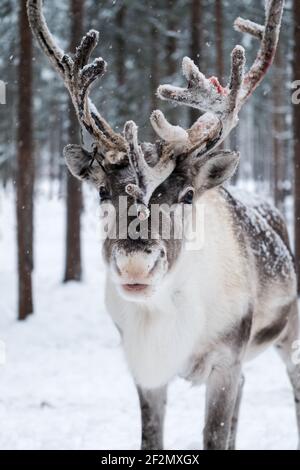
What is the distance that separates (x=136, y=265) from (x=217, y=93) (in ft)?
4.80

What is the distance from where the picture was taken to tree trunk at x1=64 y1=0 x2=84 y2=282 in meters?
11.3

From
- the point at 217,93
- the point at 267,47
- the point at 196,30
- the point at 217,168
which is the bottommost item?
the point at 217,168

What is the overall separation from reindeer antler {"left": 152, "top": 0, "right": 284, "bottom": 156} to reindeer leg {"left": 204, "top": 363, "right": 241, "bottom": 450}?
145 cm

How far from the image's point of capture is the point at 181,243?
3467 millimetres

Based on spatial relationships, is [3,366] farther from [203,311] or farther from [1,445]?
[203,311]

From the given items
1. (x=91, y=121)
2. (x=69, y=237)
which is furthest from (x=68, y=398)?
(x=69, y=237)

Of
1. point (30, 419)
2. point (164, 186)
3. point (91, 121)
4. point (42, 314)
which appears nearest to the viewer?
point (164, 186)

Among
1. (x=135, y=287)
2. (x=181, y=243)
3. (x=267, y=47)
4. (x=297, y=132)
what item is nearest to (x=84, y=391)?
(x=181, y=243)

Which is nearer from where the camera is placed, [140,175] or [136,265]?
[136,265]

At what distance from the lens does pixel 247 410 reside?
664 centimetres

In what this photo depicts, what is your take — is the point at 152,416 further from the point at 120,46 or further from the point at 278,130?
the point at 278,130

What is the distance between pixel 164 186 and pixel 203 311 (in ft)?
2.99

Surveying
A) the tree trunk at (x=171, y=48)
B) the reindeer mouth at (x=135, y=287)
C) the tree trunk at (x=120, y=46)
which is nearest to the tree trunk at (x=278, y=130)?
the tree trunk at (x=171, y=48)

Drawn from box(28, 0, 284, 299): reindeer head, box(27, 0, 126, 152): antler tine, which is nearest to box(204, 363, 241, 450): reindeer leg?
box(28, 0, 284, 299): reindeer head
